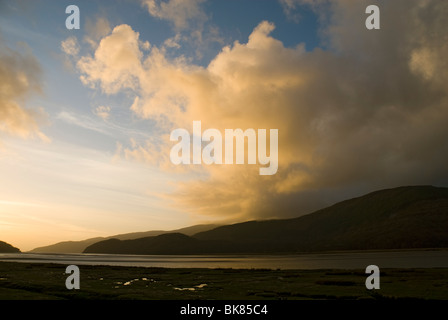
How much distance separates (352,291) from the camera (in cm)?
5241
